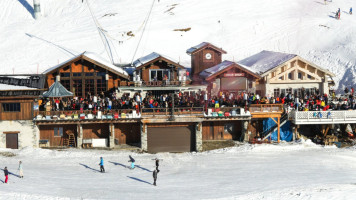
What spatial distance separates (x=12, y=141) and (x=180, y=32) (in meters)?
44.7

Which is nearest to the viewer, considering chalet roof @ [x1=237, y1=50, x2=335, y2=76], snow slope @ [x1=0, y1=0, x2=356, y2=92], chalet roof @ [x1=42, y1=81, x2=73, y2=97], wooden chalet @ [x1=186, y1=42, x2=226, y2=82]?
chalet roof @ [x1=42, y1=81, x2=73, y2=97]

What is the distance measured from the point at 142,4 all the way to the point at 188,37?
18621 millimetres

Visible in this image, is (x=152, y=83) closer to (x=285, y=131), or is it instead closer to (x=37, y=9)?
(x=285, y=131)

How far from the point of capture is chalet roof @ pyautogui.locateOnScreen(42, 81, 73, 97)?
46.0 m

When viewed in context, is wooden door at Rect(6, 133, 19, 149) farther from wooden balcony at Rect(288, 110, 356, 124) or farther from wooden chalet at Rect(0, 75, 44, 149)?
wooden balcony at Rect(288, 110, 356, 124)

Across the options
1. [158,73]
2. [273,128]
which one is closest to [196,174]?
[273,128]

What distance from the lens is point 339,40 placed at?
245 ft

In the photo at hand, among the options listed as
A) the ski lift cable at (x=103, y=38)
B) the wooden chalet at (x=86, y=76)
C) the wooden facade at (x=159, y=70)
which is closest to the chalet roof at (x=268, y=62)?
the wooden facade at (x=159, y=70)

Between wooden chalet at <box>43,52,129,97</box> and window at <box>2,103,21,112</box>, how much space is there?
597 centimetres

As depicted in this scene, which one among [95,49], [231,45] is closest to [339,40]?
[231,45]

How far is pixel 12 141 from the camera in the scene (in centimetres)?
4425

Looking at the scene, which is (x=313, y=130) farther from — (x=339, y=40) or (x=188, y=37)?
(x=188, y=37)

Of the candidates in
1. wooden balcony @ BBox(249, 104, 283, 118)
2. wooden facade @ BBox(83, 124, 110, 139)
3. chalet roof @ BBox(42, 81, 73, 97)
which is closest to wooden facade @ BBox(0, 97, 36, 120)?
chalet roof @ BBox(42, 81, 73, 97)

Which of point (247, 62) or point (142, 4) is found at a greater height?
point (142, 4)
